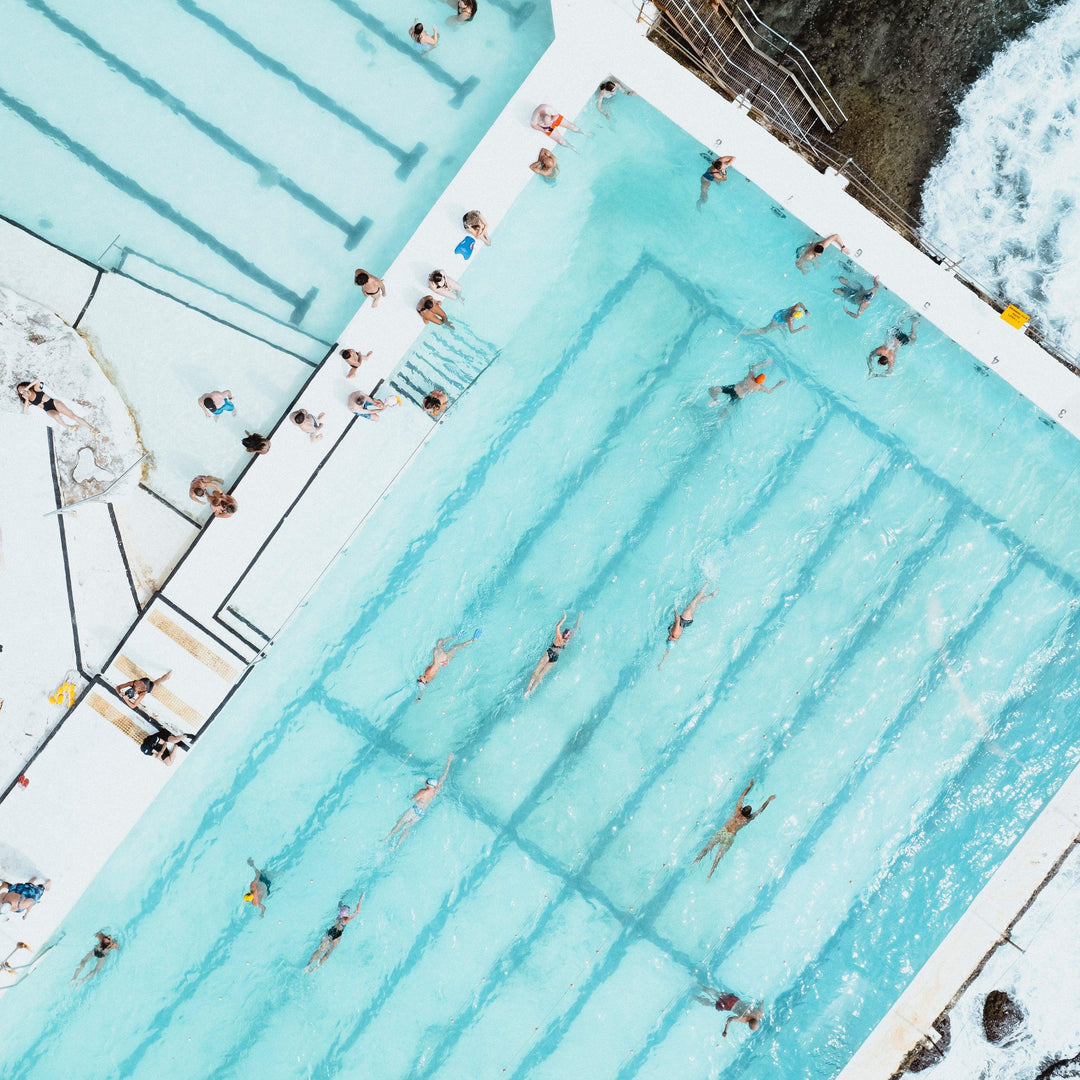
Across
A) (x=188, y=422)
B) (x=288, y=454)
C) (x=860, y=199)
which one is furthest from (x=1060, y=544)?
(x=188, y=422)

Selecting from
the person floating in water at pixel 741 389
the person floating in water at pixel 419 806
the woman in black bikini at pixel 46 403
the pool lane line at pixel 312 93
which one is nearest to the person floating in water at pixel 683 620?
the person floating in water at pixel 741 389

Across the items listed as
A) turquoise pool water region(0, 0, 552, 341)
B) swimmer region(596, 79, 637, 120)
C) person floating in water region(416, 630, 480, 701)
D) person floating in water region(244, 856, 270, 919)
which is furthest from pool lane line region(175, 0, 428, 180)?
person floating in water region(244, 856, 270, 919)

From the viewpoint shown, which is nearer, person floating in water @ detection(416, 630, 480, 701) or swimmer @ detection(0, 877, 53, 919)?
swimmer @ detection(0, 877, 53, 919)

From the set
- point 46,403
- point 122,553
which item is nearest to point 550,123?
point 46,403

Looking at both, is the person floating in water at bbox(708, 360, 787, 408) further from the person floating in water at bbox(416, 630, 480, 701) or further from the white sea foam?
the person floating in water at bbox(416, 630, 480, 701)

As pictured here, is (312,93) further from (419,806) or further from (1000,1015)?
(1000,1015)

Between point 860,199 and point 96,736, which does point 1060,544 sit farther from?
point 96,736
